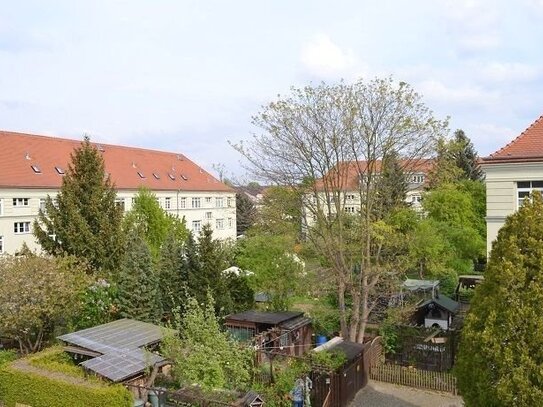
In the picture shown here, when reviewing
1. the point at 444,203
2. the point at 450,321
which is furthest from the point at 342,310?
the point at 444,203

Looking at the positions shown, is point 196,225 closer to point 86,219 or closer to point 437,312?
point 86,219

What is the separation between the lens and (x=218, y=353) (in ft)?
46.8

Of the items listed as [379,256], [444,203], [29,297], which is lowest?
[29,297]

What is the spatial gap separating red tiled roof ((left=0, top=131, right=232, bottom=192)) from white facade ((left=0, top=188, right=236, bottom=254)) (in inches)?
25.3

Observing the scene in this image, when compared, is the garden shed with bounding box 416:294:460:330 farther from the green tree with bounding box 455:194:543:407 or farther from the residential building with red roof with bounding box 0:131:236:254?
the green tree with bounding box 455:194:543:407

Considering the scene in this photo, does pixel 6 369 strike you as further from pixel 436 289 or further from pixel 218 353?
pixel 436 289

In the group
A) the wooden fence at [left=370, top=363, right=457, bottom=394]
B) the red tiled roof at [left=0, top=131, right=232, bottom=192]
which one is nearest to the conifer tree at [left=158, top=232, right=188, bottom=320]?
the wooden fence at [left=370, top=363, right=457, bottom=394]

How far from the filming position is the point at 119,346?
674 inches

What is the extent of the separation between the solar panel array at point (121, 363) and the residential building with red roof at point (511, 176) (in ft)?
39.7

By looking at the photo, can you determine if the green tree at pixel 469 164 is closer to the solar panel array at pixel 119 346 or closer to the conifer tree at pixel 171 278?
the conifer tree at pixel 171 278

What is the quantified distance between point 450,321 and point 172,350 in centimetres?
1443

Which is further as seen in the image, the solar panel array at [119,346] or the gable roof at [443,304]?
the gable roof at [443,304]

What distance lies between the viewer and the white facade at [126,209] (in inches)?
1506

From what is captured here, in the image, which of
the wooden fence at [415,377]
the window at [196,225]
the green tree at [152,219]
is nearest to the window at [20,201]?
the green tree at [152,219]
